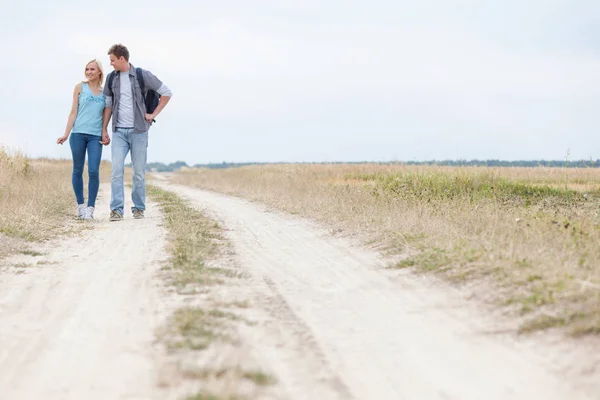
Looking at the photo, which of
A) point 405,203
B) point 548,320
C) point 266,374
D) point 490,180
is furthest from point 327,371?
point 490,180

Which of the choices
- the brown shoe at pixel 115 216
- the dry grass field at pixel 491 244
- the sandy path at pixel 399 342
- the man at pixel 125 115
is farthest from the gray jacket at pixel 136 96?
the sandy path at pixel 399 342

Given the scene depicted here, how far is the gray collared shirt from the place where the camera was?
9977 mm

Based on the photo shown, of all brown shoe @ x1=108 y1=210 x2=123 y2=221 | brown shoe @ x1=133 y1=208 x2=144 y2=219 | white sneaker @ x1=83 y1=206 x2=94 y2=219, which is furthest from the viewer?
white sneaker @ x1=83 y1=206 x2=94 y2=219

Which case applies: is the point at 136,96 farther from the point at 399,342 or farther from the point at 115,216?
the point at 399,342

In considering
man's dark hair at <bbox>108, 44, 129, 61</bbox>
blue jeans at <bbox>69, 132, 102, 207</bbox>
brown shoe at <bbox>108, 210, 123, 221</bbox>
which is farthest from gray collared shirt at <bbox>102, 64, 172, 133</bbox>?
brown shoe at <bbox>108, 210, 123, 221</bbox>

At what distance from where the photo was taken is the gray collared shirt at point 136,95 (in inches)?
393

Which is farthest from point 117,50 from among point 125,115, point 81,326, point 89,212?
A: point 81,326

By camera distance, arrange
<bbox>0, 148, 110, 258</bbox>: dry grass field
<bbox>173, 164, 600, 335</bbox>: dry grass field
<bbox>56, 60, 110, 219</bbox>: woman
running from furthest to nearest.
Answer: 1. <bbox>56, 60, 110, 219</bbox>: woman
2. <bbox>0, 148, 110, 258</bbox>: dry grass field
3. <bbox>173, 164, 600, 335</bbox>: dry grass field

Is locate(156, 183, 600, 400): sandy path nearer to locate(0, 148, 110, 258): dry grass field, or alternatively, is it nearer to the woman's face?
locate(0, 148, 110, 258): dry grass field

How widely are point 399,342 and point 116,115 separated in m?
7.36

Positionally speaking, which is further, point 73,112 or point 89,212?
point 89,212

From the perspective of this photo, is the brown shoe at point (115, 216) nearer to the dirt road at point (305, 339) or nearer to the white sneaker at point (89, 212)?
the white sneaker at point (89, 212)

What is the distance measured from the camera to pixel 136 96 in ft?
32.8

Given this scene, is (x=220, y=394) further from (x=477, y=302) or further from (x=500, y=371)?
(x=477, y=302)
